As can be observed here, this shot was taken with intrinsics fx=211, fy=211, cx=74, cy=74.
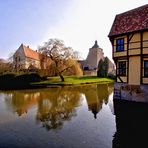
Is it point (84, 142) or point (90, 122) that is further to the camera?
point (90, 122)

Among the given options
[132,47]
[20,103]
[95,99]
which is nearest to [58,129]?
[20,103]

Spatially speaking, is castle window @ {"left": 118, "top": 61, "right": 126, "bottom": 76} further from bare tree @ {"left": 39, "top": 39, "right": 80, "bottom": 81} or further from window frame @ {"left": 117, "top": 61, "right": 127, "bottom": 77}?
bare tree @ {"left": 39, "top": 39, "right": 80, "bottom": 81}

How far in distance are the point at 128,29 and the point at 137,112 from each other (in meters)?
9.17

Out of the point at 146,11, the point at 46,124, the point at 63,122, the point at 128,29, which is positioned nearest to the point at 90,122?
the point at 63,122

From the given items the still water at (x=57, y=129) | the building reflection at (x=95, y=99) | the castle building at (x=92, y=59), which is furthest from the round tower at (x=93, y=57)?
the still water at (x=57, y=129)

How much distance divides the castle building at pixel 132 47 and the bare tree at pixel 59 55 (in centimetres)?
1982

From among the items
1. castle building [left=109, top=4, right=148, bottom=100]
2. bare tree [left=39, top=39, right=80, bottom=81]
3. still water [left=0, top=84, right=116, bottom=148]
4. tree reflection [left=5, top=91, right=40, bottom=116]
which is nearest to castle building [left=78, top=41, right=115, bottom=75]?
bare tree [left=39, top=39, right=80, bottom=81]

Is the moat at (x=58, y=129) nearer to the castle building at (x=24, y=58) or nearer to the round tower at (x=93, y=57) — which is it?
the castle building at (x=24, y=58)

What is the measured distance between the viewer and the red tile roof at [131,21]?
19.9 m

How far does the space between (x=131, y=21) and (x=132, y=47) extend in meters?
3.33

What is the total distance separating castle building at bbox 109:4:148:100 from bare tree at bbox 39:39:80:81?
19.8 meters

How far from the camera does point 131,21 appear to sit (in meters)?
21.5

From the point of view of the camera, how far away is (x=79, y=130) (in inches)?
432

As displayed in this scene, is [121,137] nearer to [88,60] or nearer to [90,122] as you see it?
[90,122]
